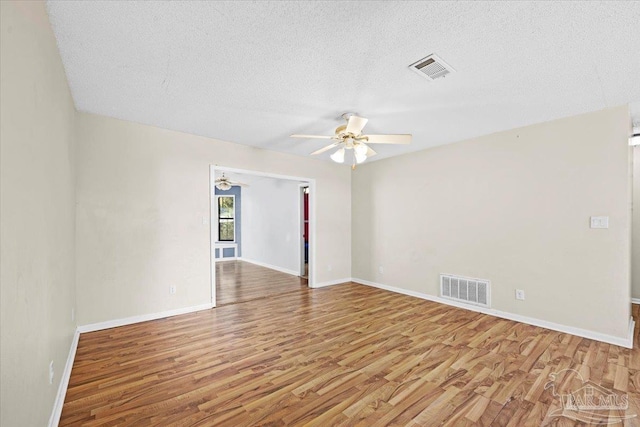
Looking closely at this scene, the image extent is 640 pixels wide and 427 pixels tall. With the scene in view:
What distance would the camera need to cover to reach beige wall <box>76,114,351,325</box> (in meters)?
3.29

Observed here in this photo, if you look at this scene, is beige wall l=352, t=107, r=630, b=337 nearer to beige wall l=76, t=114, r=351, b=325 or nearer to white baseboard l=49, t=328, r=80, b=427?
beige wall l=76, t=114, r=351, b=325

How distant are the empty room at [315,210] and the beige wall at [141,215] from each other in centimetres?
3

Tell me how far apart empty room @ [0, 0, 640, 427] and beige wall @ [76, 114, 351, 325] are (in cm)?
3

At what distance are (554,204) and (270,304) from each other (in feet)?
13.3

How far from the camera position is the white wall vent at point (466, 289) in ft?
13.1

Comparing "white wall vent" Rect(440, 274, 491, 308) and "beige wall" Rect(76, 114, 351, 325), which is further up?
"beige wall" Rect(76, 114, 351, 325)

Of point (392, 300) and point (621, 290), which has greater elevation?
point (621, 290)

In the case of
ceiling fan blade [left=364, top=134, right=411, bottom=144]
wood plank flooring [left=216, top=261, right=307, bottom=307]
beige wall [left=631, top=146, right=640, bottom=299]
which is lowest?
wood plank flooring [left=216, top=261, right=307, bottom=307]

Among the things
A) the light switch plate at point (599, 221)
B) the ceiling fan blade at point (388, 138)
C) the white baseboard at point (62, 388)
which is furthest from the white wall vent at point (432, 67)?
the white baseboard at point (62, 388)

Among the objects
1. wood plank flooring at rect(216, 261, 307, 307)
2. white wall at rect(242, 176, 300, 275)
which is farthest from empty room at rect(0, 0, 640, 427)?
white wall at rect(242, 176, 300, 275)

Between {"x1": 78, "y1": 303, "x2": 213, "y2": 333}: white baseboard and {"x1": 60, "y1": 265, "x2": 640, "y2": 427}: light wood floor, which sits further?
{"x1": 78, "y1": 303, "x2": 213, "y2": 333}: white baseboard

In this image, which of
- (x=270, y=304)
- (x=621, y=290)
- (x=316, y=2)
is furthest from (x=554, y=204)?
(x=270, y=304)

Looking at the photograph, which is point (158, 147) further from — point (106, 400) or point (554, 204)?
point (554, 204)

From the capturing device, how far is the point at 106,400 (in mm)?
2025
